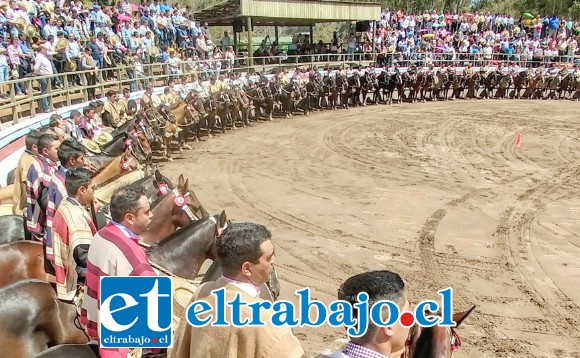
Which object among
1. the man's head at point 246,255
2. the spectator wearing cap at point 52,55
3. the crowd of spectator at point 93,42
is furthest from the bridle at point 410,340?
the spectator wearing cap at point 52,55

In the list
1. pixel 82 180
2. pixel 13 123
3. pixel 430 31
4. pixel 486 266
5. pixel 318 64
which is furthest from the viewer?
pixel 430 31

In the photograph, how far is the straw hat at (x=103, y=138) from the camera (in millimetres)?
12207

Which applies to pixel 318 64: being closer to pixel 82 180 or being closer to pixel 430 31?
pixel 430 31

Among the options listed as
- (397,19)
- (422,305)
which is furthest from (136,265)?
(397,19)

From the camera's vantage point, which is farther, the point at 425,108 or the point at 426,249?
Result: the point at 425,108

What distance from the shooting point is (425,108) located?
23.6 m

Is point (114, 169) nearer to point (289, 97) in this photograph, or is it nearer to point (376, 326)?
point (376, 326)

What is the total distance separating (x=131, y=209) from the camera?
363 cm

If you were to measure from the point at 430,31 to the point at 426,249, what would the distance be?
94.8 ft

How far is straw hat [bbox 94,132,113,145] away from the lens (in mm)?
Answer: 12207

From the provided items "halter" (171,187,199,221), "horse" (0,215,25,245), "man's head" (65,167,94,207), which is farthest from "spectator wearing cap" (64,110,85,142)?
"man's head" (65,167,94,207)

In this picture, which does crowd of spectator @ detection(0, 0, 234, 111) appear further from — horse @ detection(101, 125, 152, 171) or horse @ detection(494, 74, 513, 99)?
horse @ detection(494, 74, 513, 99)

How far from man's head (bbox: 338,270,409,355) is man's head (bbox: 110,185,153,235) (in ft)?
5.48

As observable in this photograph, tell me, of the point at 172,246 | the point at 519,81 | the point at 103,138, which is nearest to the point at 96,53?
the point at 103,138
